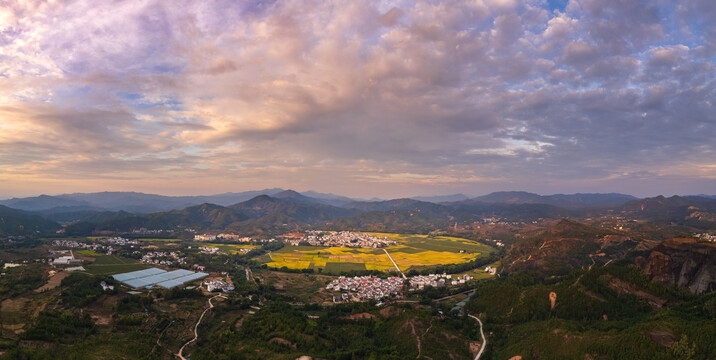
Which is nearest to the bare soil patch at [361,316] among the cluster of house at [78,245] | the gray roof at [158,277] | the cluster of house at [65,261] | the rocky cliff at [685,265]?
the gray roof at [158,277]

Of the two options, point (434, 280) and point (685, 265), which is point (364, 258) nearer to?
point (434, 280)

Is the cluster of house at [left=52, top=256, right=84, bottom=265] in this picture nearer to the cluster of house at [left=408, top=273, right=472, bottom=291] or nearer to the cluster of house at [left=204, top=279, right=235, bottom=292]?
the cluster of house at [left=204, top=279, right=235, bottom=292]

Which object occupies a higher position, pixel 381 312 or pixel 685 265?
pixel 685 265

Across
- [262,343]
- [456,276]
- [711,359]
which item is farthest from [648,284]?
[262,343]

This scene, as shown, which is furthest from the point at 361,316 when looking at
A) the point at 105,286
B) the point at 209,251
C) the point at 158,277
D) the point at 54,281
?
the point at 209,251

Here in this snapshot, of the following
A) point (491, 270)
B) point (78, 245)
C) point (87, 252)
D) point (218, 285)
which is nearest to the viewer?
point (218, 285)

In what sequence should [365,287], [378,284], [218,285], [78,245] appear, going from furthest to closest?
[78,245] → [378,284] → [365,287] → [218,285]

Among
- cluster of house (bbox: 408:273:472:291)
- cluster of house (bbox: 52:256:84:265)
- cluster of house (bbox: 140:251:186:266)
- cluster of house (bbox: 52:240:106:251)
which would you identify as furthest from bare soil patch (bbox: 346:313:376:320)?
cluster of house (bbox: 52:240:106:251)
